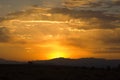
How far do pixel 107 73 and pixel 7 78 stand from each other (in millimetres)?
15514

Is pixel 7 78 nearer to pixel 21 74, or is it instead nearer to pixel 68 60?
pixel 21 74

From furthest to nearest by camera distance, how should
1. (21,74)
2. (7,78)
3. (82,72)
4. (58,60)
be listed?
(58,60) < (82,72) < (21,74) < (7,78)

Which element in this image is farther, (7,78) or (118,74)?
(118,74)

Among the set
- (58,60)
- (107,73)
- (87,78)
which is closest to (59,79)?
(87,78)

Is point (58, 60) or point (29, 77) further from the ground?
point (58, 60)

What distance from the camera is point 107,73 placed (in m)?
57.7

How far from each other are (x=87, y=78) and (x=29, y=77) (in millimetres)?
7527

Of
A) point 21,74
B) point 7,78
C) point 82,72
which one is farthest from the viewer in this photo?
point 82,72

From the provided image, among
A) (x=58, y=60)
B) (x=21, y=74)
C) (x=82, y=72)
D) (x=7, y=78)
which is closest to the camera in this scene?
(x=7, y=78)

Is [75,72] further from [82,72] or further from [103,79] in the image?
[103,79]

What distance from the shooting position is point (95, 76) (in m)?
54.1

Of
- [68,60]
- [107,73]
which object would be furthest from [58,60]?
[107,73]

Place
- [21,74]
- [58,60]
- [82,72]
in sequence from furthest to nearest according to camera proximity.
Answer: [58,60]
[82,72]
[21,74]

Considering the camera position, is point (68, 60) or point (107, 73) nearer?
point (107, 73)
